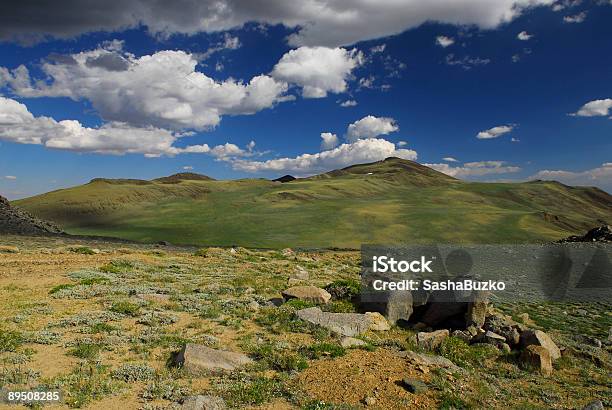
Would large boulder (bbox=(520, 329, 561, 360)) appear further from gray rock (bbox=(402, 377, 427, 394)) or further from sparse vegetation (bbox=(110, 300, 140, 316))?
sparse vegetation (bbox=(110, 300, 140, 316))

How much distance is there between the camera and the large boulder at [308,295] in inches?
966

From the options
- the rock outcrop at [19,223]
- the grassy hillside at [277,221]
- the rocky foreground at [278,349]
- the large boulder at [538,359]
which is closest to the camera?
the rocky foreground at [278,349]

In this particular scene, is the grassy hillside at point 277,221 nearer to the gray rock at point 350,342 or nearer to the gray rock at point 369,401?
the gray rock at point 350,342

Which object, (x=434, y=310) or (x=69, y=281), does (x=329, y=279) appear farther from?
(x=69, y=281)

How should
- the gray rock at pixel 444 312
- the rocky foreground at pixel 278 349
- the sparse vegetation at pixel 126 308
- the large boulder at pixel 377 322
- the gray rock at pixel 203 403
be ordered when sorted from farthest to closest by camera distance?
the gray rock at pixel 444 312, the sparse vegetation at pixel 126 308, the large boulder at pixel 377 322, the rocky foreground at pixel 278 349, the gray rock at pixel 203 403

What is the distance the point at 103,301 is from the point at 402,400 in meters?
17.7

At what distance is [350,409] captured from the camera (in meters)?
12.4

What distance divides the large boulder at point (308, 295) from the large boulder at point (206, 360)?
8.81 m

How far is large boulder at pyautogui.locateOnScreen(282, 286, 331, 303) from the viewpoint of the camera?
24.5 meters

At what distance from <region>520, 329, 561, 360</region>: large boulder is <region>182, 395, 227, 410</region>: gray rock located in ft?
44.7

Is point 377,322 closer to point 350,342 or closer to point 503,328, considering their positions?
point 350,342

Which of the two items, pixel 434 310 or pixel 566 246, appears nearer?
pixel 434 310

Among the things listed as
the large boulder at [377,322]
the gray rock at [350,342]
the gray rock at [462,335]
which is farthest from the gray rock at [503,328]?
the gray rock at [350,342]

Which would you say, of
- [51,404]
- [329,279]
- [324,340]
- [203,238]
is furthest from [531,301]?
[203,238]
